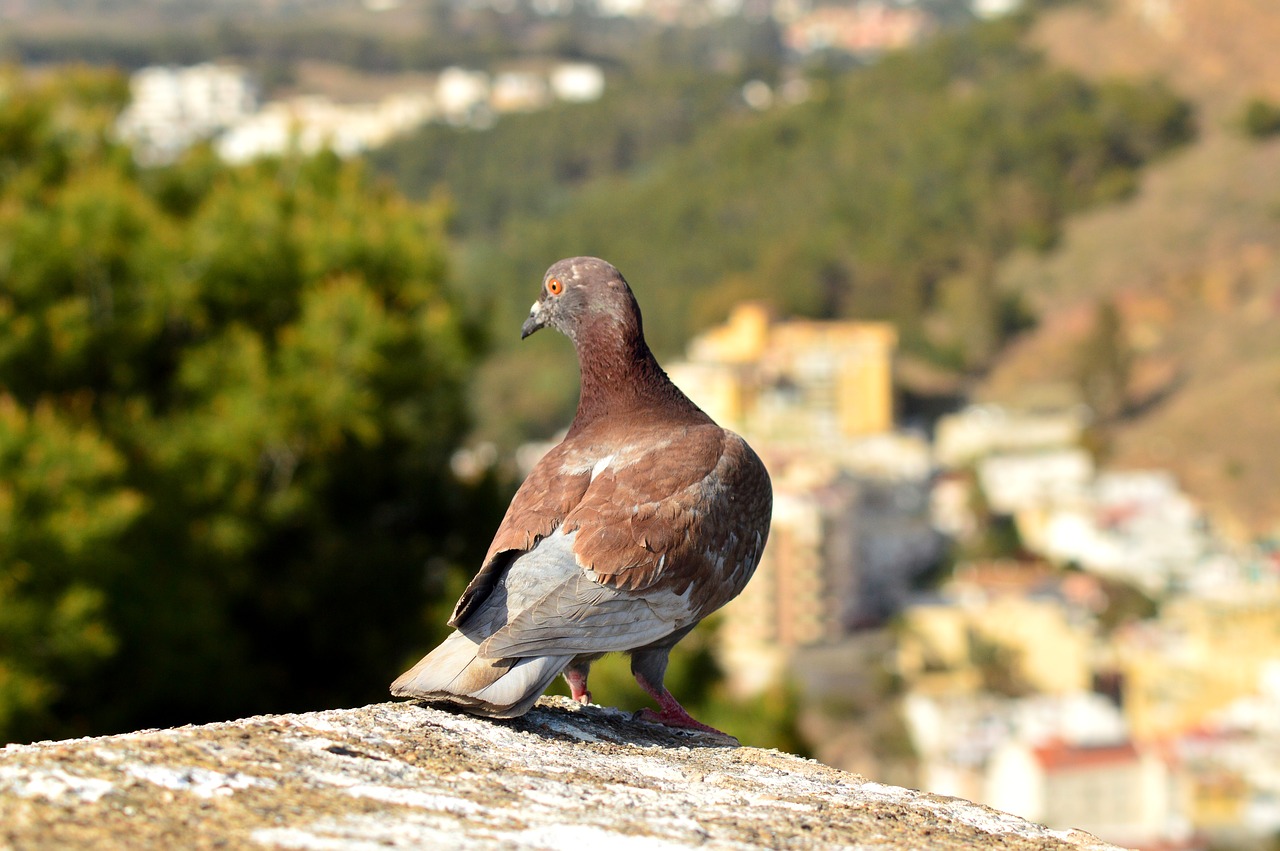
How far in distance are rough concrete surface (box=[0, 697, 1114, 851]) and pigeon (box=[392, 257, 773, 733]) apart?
0.18m

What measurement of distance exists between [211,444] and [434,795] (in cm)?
733

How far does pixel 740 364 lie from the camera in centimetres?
7662

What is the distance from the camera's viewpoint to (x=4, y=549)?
24.8 feet

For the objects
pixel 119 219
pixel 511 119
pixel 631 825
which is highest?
pixel 511 119

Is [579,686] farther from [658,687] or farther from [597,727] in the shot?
[597,727]

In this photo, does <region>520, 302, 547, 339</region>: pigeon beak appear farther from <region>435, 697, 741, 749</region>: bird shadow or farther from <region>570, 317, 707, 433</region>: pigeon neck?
<region>435, 697, 741, 749</region>: bird shadow

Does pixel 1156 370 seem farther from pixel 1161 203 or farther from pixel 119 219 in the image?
pixel 119 219

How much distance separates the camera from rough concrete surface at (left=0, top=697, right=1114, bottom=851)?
2480 mm

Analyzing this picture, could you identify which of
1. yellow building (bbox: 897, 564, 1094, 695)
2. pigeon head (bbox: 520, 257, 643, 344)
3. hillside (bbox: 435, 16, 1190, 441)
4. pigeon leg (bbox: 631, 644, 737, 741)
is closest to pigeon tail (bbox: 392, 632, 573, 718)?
pigeon leg (bbox: 631, 644, 737, 741)

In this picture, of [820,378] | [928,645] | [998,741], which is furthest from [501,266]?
[998,741]

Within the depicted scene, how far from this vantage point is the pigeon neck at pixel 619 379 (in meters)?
3.98

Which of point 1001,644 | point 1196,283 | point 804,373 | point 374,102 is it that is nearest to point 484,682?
→ point 1001,644

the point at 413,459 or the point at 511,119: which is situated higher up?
the point at 511,119

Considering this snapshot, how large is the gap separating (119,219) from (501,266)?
2976 inches
